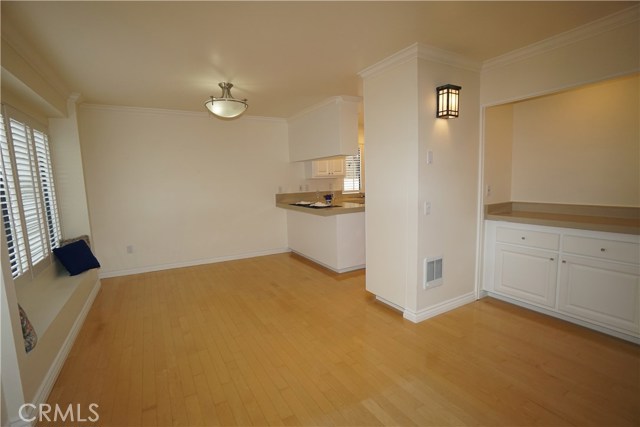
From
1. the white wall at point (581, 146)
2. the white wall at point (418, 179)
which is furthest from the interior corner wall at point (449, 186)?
the white wall at point (581, 146)

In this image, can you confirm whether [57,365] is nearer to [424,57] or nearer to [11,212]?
[11,212]

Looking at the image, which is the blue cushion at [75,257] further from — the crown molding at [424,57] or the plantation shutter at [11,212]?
the crown molding at [424,57]

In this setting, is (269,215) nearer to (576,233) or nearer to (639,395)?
(576,233)

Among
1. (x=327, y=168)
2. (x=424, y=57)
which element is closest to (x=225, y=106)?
(x=424, y=57)

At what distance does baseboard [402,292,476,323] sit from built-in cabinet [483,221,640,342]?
0.29 metres

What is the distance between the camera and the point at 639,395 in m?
1.86

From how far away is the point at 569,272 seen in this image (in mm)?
2664

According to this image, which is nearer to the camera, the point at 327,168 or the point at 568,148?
the point at 568,148

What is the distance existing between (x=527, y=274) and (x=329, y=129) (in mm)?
2947

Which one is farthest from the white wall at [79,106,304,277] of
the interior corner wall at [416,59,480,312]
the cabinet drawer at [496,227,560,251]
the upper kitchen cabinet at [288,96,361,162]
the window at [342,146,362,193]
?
the cabinet drawer at [496,227,560,251]

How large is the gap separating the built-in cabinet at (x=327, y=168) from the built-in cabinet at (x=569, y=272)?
121 inches

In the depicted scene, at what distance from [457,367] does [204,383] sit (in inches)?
Answer: 69.6

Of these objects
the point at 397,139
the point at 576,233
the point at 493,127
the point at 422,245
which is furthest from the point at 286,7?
the point at 576,233

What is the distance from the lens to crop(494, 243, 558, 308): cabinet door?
2.80 meters
